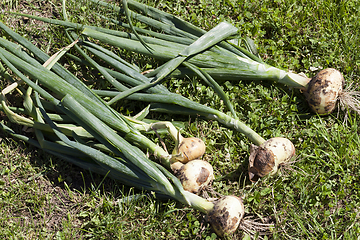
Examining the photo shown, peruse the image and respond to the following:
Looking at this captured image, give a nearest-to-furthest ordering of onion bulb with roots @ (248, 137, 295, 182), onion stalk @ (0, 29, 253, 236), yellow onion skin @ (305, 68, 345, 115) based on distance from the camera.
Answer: onion stalk @ (0, 29, 253, 236), onion bulb with roots @ (248, 137, 295, 182), yellow onion skin @ (305, 68, 345, 115)

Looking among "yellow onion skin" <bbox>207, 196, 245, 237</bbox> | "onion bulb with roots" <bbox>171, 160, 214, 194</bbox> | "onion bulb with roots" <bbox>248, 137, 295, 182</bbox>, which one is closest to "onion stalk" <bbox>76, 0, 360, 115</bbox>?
"onion bulb with roots" <bbox>248, 137, 295, 182</bbox>

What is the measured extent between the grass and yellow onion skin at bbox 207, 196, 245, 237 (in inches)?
4.6

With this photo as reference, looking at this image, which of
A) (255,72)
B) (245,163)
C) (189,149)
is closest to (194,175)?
(189,149)

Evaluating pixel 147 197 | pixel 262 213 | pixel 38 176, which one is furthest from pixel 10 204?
pixel 262 213

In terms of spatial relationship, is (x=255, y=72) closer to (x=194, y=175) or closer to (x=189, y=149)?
(x=189, y=149)

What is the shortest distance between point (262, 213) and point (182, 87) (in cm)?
100

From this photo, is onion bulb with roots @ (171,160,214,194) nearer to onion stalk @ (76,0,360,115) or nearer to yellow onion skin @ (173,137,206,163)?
yellow onion skin @ (173,137,206,163)

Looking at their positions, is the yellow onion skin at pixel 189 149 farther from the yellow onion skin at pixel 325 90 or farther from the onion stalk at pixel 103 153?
the yellow onion skin at pixel 325 90

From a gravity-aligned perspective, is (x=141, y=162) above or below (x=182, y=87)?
below

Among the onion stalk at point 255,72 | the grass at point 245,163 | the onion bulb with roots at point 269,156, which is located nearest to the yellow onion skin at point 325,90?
the onion stalk at point 255,72

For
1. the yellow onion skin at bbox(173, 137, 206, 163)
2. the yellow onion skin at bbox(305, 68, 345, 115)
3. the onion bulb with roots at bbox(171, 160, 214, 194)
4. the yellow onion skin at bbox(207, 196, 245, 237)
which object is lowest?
the yellow onion skin at bbox(207, 196, 245, 237)

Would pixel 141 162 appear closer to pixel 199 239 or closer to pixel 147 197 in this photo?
pixel 147 197

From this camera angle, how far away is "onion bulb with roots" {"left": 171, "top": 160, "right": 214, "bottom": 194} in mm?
1948

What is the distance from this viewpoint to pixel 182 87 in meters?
2.38
